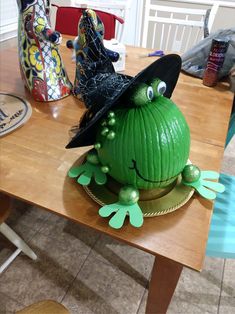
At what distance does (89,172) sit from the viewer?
1.87ft

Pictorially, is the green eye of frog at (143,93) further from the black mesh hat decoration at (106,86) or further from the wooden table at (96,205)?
the wooden table at (96,205)

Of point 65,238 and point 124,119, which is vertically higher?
point 124,119

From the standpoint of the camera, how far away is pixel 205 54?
105 cm

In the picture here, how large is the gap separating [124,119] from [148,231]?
0.21 metres

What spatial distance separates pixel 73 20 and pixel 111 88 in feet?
4.03

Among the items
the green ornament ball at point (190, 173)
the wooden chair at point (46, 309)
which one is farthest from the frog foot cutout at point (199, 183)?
the wooden chair at point (46, 309)

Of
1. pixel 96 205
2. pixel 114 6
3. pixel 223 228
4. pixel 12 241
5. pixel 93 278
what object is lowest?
pixel 93 278

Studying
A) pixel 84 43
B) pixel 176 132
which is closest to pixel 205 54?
pixel 84 43

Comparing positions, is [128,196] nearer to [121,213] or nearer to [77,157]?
[121,213]

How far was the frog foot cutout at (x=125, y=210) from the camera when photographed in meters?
0.47

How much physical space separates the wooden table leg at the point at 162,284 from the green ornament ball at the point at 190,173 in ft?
0.55

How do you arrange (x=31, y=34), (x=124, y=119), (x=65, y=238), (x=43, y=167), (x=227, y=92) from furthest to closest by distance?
1. (x=65, y=238)
2. (x=227, y=92)
3. (x=31, y=34)
4. (x=43, y=167)
5. (x=124, y=119)

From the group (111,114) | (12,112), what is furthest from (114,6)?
(111,114)

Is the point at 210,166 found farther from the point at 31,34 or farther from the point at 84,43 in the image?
the point at 31,34
